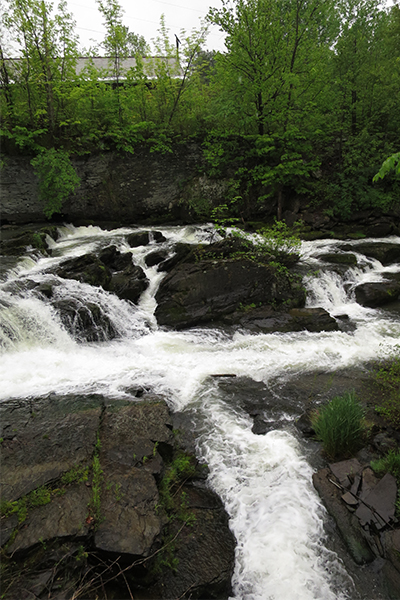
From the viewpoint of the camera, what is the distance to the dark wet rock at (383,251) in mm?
12023

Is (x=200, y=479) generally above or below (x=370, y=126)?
below

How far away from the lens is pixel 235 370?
7016 mm

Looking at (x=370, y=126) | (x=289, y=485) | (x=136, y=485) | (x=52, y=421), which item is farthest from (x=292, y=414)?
(x=370, y=126)

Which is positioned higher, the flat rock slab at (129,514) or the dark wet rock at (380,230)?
the dark wet rock at (380,230)

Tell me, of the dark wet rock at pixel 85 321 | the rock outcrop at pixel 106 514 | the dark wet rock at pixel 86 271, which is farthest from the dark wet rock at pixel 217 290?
the rock outcrop at pixel 106 514

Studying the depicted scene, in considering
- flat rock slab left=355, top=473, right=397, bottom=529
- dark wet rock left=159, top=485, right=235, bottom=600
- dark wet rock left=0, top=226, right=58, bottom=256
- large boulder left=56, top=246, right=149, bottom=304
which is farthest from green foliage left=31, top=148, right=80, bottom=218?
flat rock slab left=355, top=473, right=397, bottom=529

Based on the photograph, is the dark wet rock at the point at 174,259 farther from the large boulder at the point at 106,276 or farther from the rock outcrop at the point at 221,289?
the rock outcrop at the point at 221,289

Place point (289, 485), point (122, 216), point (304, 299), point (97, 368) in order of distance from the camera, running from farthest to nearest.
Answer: point (122, 216)
point (304, 299)
point (97, 368)
point (289, 485)

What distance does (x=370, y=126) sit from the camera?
1515cm

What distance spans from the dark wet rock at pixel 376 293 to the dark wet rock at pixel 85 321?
7532 millimetres

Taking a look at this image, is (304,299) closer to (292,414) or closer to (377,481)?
(292,414)

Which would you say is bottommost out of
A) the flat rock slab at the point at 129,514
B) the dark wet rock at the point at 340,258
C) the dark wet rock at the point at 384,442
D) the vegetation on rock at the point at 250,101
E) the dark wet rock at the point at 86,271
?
the dark wet rock at the point at 384,442

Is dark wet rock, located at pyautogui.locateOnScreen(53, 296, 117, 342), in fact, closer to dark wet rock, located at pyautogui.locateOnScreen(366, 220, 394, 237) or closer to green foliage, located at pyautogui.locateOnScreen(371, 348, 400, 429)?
green foliage, located at pyautogui.locateOnScreen(371, 348, 400, 429)

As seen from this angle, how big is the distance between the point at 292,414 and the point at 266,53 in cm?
1404
